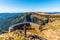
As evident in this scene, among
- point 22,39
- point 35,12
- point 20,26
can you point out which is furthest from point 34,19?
point 22,39

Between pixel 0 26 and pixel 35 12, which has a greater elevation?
Answer: pixel 35 12

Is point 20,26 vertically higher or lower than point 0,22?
higher

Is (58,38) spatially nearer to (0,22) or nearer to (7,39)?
(7,39)

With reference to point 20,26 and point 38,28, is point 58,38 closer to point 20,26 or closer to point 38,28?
point 38,28

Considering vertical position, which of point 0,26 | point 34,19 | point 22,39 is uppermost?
point 22,39

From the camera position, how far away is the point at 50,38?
1325 cm

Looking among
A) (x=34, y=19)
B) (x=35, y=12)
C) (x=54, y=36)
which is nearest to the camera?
(x=54, y=36)

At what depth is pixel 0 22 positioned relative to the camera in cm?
7275

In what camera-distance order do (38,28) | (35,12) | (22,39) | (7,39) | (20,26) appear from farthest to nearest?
(35,12)
(20,26)
(38,28)
(7,39)
(22,39)

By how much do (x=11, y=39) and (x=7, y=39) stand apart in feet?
1.97

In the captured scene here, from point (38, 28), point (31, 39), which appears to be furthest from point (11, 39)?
point (38, 28)

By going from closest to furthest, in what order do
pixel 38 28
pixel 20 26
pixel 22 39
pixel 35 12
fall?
1. pixel 22 39
2. pixel 38 28
3. pixel 20 26
4. pixel 35 12

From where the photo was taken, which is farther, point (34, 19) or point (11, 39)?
point (34, 19)

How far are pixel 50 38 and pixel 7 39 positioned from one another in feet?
13.6
